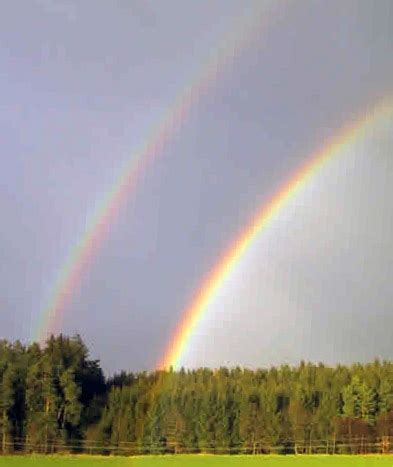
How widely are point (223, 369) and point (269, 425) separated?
18.3m

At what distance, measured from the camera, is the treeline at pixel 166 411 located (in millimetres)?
60781

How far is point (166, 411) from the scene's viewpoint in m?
65.8

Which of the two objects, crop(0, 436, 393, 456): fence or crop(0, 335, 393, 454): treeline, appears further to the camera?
crop(0, 335, 393, 454): treeline

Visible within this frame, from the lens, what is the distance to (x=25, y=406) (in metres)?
61.6

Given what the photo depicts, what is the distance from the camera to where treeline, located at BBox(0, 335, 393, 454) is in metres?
60.8

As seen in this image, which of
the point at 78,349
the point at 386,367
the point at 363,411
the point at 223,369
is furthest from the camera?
the point at 223,369

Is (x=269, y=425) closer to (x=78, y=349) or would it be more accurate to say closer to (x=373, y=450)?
(x=373, y=450)

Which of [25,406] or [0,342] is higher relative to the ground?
[0,342]

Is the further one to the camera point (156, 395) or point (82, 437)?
point (156, 395)

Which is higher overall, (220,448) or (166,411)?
(166,411)

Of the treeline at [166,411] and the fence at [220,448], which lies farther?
the treeline at [166,411]

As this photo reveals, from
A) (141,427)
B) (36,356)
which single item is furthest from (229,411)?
(36,356)

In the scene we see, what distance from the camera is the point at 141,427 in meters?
62.2

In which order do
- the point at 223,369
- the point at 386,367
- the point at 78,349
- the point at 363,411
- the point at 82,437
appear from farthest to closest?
the point at 223,369 → the point at 386,367 → the point at 363,411 → the point at 78,349 → the point at 82,437
